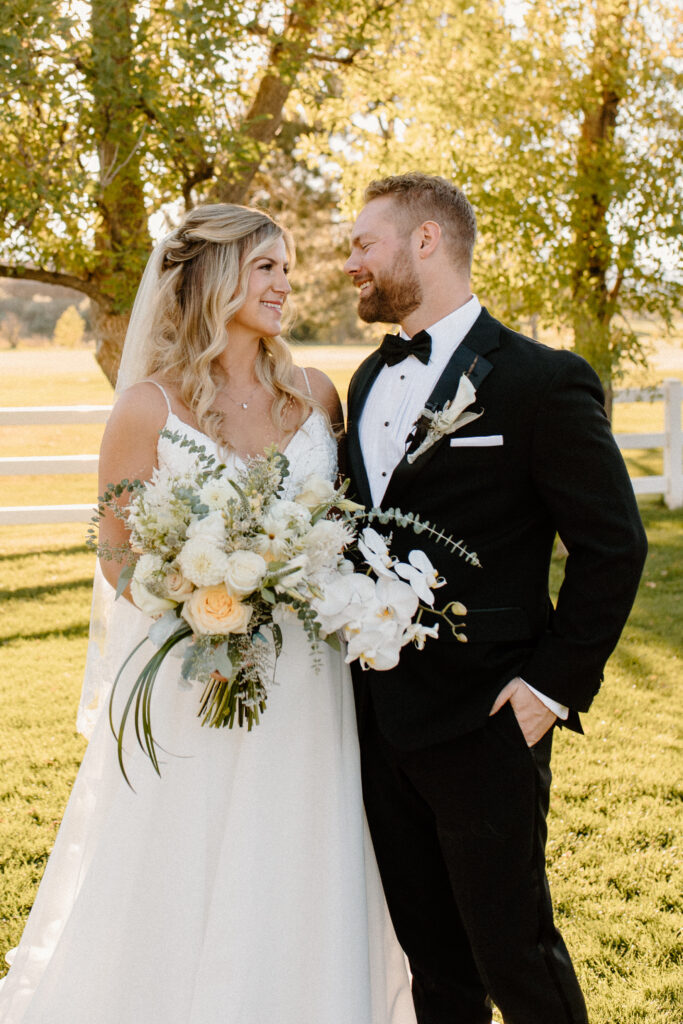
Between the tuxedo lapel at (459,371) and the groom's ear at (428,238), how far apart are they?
0.30 meters

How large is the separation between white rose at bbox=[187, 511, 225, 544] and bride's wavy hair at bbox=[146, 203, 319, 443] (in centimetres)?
90

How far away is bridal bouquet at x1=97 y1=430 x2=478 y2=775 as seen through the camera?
2.05m

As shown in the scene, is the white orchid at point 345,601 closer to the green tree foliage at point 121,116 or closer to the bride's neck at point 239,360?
the bride's neck at point 239,360

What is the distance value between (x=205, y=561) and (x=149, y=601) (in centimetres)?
22

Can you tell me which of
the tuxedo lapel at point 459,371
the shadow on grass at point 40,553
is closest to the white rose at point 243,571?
the tuxedo lapel at point 459,371

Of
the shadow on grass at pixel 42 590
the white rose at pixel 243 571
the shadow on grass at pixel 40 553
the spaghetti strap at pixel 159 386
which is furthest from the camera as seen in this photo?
the shadow on grass at pixel 40 553

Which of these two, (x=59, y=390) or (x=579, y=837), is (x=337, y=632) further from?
(x=59, y=390)

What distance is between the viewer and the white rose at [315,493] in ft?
Result: 7.33

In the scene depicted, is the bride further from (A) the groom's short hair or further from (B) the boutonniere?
(A) the groom's short hair

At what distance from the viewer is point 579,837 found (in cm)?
416

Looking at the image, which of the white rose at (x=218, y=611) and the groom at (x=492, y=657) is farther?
the groom at (x=492, y=657)

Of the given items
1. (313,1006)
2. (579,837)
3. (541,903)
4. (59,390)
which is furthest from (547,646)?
(59,390)

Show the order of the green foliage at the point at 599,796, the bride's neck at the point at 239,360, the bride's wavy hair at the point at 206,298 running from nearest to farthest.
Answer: the bride's wavy hair at the point at 206,298 → the bride's neck at the point at 239,360 → the green foliage at the point at 599,796

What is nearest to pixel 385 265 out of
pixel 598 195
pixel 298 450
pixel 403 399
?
pixel 403 399
